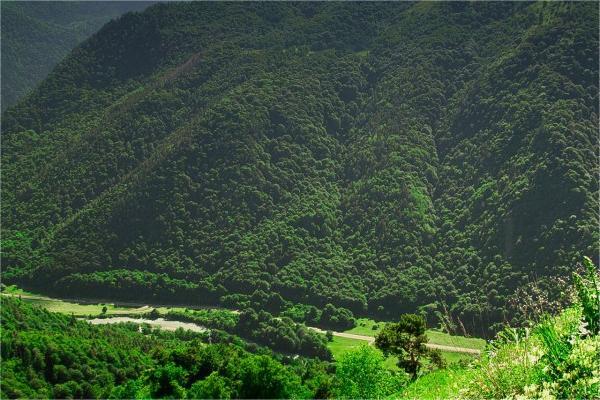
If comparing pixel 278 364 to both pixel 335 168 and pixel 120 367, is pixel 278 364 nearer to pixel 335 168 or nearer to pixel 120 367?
pixel 120 367

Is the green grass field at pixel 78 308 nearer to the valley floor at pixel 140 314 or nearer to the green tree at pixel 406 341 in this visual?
the valley floor at pixel 140 314

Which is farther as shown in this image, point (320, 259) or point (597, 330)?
point (320, 259)

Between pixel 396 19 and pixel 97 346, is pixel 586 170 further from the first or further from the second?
pixel 396 19

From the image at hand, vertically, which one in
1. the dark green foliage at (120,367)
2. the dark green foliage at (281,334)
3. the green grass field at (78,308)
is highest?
the dark green foliage at (120,367)

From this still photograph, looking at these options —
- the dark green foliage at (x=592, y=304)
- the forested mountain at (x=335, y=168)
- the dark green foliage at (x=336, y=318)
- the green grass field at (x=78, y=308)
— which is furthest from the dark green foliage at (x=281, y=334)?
the dark green foliage at (x=592, y=304)

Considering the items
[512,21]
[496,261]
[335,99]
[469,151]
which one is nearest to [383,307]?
[496,261]

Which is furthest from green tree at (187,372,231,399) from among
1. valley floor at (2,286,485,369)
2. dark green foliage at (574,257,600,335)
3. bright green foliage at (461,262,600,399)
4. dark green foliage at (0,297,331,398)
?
valley floor at (2,286,485,369)
